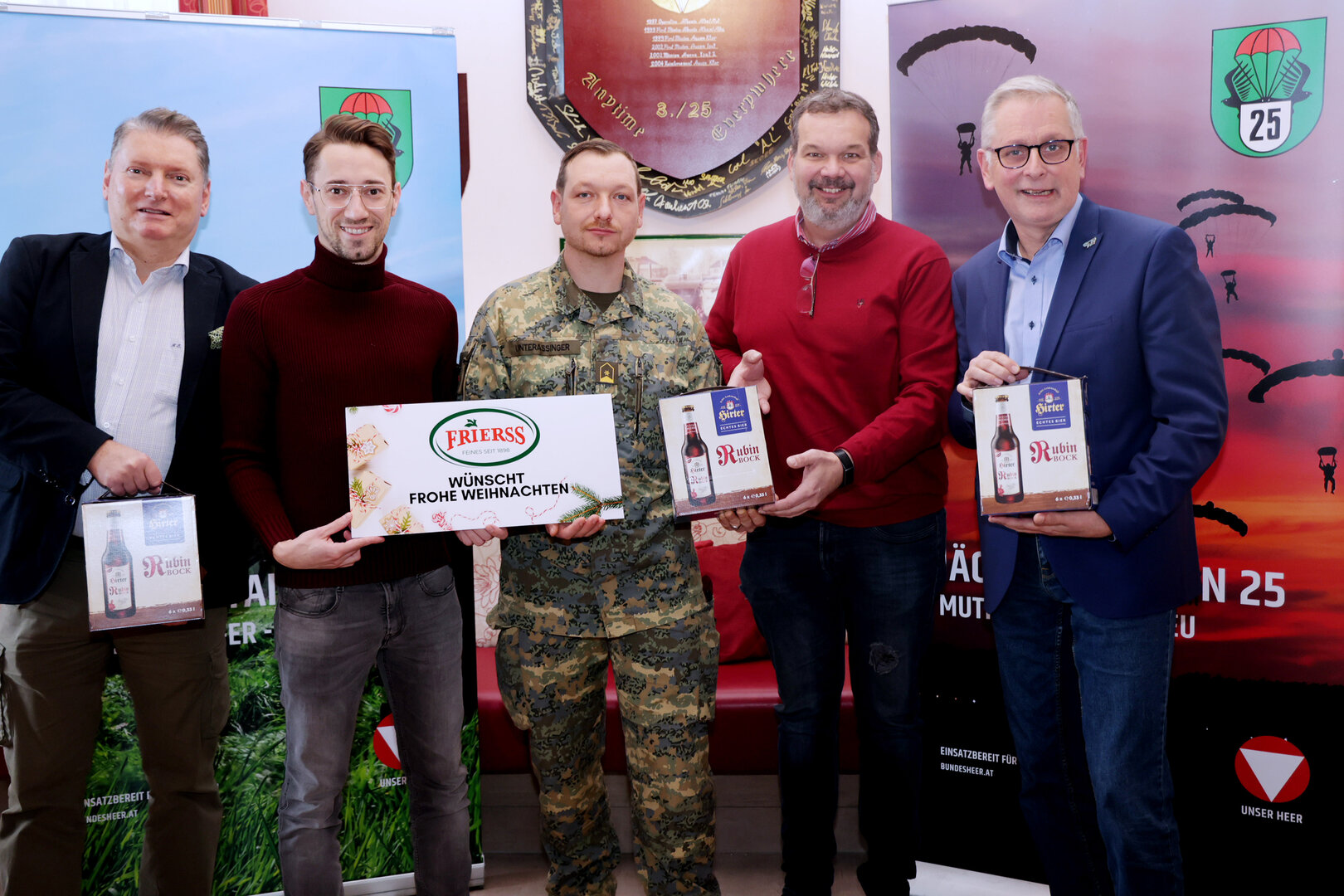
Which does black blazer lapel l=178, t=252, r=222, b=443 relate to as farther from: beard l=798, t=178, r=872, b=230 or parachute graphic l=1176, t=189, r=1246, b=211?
parachute graphic l=1176, t=189, r=1246, b=211

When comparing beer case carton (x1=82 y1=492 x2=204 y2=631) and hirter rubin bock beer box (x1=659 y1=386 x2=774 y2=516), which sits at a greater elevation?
hirter rubin bock beer box (x1=659 y1=386 x2=774 y2=516)

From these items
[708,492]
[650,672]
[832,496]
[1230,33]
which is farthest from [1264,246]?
[650,672]

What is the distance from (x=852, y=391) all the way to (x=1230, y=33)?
1.40m

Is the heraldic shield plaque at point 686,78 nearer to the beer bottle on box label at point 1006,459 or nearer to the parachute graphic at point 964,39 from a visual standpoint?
the parachute graphic at point 964,39

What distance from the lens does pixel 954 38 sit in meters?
2.66

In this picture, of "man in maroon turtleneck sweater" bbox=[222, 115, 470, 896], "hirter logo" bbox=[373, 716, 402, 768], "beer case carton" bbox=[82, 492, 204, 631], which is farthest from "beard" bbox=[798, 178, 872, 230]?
"hirter logo" bbox=[373, 716, 402, 768]

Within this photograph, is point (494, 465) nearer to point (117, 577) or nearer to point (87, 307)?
point (117, 577)

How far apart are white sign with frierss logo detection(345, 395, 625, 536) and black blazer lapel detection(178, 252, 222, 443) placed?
1.57 ft

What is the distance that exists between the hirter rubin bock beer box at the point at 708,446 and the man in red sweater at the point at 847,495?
0.47 ft

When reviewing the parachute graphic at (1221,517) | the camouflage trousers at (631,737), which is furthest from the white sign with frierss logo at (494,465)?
the parachute graphic at (1221,517)

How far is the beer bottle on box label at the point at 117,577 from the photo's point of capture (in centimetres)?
192

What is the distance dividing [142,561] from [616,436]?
1067mm

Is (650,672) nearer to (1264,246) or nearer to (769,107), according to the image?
(1264,246)

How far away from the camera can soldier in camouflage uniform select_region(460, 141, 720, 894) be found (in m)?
2.10
